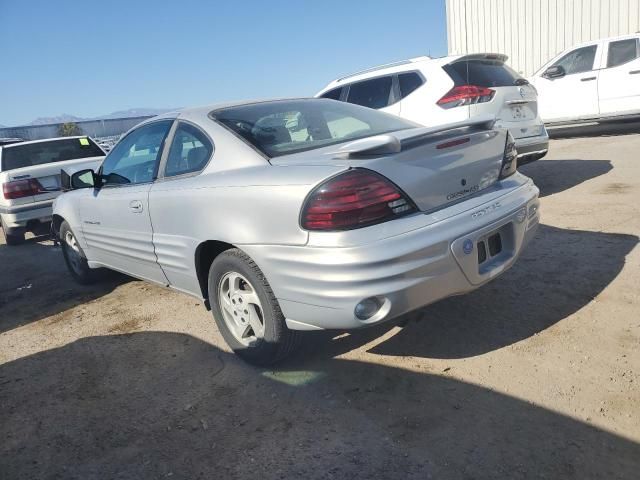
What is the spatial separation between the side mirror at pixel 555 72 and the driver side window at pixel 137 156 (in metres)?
8.11

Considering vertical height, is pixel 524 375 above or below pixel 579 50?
below

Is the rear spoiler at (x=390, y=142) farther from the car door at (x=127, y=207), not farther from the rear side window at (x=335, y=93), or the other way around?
the rear side window at (x=335, y=93)

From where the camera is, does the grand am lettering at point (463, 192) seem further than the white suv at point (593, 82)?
No

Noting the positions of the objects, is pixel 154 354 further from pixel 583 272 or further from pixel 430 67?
pixel 430 67

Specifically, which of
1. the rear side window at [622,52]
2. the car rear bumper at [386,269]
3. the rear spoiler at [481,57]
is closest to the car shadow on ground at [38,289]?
the car rear bumper at [386,269]

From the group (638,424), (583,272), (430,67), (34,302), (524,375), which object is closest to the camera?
(638,424)

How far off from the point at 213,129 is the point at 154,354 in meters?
1.51

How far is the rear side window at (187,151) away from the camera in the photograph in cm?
309

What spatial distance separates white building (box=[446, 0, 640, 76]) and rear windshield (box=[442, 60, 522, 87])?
413 inches

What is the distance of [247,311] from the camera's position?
2928 mm

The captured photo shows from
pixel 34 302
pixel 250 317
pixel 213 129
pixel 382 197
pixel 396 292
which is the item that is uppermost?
pixel 213 129

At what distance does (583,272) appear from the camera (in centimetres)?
365

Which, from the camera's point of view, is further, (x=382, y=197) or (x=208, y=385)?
(x=208, y=385)

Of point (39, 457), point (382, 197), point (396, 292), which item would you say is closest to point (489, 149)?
point (382, 197)
